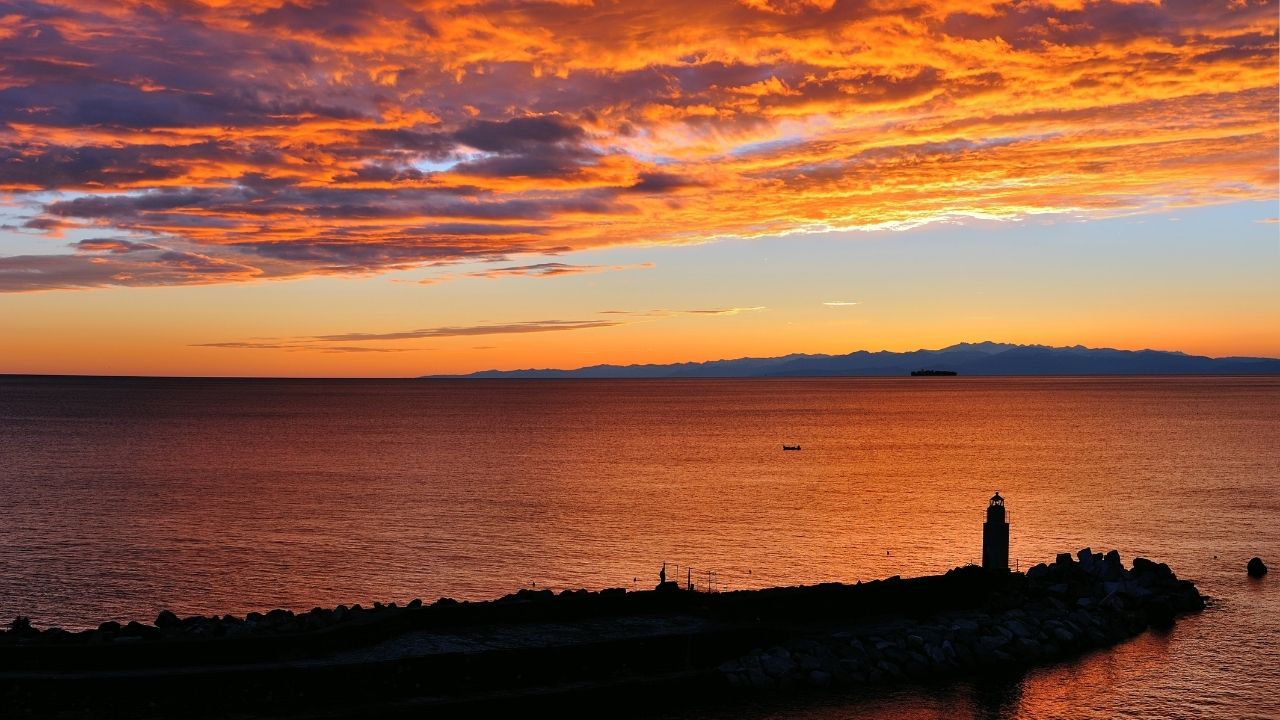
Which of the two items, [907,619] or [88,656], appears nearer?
[88,656]

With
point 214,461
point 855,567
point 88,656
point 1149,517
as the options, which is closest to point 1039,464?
point 1149,517

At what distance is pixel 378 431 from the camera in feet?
452

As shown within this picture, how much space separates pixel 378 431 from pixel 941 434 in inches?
2785

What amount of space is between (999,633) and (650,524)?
27574 mm

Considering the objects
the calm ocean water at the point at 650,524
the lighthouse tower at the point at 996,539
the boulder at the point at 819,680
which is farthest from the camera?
the lighthouse tower at the point at 996,539

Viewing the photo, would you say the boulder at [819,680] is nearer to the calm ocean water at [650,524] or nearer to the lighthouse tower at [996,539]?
the calm ocean water at [650,524]

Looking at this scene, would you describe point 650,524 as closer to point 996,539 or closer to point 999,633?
point 996,539

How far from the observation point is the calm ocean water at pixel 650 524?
3203cm

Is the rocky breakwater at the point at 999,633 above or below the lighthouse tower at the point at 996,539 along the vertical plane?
below

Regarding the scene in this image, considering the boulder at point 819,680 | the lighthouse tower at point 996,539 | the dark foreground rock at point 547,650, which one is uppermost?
the lighthouse tower at point 996,539

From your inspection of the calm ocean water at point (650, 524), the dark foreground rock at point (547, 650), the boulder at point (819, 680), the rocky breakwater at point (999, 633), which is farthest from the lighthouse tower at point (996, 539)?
the boulder at point (819, 680)

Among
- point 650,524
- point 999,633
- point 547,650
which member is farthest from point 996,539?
point 650,524

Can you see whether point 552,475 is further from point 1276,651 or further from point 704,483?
point 1276,651

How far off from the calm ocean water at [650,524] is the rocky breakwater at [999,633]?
928 millimetres
